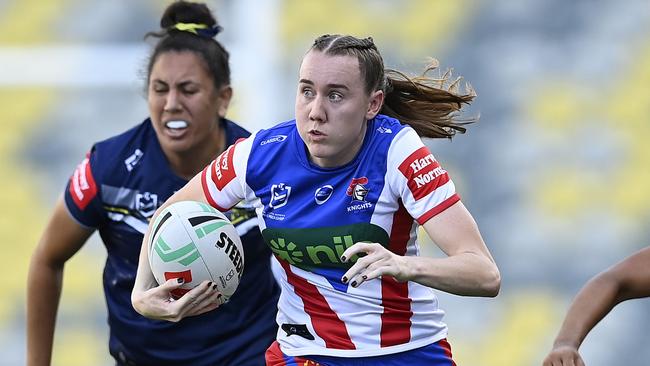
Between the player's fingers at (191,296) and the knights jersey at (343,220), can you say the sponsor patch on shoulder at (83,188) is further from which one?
the player's fingers at (191,296)

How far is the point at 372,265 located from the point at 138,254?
1768mm

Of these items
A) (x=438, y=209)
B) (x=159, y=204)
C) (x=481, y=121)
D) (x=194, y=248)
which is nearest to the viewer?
(x=438, y=209)

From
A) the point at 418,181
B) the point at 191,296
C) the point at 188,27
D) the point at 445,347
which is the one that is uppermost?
the point at 188,27

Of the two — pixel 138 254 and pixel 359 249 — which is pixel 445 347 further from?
pixel 138 254

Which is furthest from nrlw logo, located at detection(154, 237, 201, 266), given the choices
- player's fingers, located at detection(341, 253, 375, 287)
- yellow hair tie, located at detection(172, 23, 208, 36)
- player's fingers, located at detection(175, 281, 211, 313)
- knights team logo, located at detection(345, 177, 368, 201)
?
yellow hair tie, located at detection(172, 23, 208, 36)

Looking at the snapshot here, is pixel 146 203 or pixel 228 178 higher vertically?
pixel 228 178

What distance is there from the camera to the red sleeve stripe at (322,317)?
3.85 meters

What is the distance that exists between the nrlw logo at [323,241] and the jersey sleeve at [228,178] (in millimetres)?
218

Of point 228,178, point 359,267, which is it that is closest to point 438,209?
point 359,267

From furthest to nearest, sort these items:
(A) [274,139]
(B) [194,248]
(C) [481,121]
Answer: (C) [481,121]
(A) [274,139]
(B) [194,248]

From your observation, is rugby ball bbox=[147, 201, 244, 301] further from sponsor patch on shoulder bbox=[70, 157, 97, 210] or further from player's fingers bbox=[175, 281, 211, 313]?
sponsor patch on shoulder bbox=[70, 157, 97, 210]

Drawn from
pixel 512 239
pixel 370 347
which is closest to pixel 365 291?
pixel 370 347

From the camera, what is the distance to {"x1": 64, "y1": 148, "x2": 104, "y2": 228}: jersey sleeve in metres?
4.69

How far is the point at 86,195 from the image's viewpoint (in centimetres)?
470
